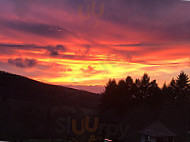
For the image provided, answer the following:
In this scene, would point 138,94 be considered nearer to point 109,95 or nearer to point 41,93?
point 109,95

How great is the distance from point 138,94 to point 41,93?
96.5ft

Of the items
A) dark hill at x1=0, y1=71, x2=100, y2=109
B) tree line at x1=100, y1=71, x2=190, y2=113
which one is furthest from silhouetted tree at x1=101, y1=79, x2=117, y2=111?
dark hill at x1=0, y1=71, x2=100, y2=109

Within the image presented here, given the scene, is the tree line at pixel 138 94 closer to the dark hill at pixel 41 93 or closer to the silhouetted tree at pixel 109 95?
the silhouetted tree at pixel 109 95

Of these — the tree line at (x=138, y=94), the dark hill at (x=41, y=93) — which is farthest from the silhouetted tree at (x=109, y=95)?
the dark hill at (x=41, y=93)

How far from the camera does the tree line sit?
50.1 m

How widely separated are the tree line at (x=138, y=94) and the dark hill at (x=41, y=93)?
33.6ft

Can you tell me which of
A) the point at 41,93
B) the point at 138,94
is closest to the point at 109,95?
the point at 138,94

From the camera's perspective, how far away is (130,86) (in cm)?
5612

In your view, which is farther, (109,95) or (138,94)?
(138,94)

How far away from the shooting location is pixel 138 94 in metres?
55.6

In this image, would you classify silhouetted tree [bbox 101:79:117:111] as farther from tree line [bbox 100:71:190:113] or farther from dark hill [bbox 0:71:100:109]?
dark hill [bbox 0:71:100:109]

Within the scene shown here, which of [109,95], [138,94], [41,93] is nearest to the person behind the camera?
[109,95]

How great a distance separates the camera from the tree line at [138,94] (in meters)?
50.1

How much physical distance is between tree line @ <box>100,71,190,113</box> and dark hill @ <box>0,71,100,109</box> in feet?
33.6
